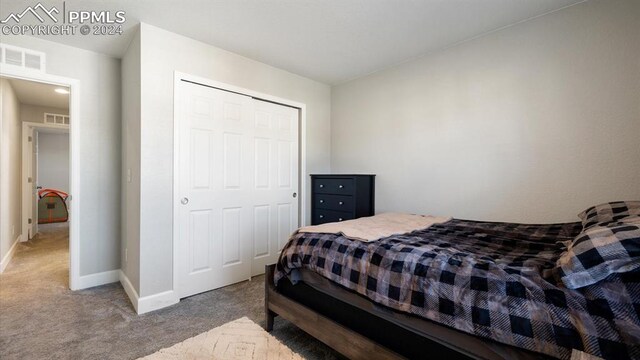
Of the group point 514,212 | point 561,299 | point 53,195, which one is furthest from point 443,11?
point 53,195

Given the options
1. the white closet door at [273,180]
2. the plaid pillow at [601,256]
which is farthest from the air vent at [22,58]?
the plaid pillow at [601,256]

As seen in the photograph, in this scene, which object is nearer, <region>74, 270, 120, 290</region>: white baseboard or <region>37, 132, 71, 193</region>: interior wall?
<region>74, 270, 120, 290</region>: white baseboard

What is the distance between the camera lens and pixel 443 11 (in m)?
2.08

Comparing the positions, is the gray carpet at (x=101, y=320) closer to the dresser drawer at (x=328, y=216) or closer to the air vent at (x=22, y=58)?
the dresser drawer at (x=328, y=216)

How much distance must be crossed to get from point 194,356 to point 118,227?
1958 millimetres

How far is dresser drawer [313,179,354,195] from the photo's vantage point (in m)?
2.97

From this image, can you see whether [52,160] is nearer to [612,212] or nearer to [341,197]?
[341,197]

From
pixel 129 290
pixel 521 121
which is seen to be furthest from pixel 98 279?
pixel 521 121

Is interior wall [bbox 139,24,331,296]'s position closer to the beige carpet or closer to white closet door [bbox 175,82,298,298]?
white closet door [bbox 175,82,298,298]

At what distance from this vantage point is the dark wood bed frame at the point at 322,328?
1.30m

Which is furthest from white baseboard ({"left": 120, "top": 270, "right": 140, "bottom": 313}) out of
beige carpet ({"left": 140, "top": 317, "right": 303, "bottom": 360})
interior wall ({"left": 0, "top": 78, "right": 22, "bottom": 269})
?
interior wall ({"left": 0, "top": 78, "right": 22, "bottom": 269})

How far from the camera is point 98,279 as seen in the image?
9.05 feet

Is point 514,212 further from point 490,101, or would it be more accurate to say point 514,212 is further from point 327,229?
point 327,229

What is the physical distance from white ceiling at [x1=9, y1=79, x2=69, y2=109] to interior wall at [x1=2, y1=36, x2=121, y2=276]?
114cm
